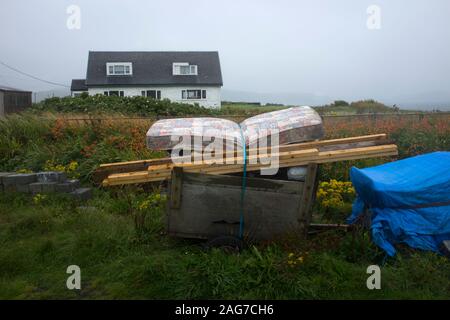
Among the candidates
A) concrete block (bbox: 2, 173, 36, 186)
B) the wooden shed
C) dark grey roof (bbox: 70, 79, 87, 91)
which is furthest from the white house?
concrete block (bbox: 2, 173, 36, 186)

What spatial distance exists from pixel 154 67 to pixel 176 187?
36392 mm

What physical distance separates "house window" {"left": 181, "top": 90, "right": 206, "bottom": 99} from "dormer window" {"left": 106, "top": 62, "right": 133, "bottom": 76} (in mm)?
5492

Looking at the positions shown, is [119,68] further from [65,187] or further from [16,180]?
[65,187]

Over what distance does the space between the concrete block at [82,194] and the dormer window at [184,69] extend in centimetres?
3262

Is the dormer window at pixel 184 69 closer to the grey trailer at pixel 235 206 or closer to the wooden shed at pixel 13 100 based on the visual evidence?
the wooden shed at pixel 13 100

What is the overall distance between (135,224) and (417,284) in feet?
11.1

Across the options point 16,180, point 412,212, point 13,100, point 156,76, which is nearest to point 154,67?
point 156,76

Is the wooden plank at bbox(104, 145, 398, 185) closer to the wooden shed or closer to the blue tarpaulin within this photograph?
the blue tarpaulin

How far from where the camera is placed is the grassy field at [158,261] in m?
3.83

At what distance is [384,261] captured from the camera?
436 cm

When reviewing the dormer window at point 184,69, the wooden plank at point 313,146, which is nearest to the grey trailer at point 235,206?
the wooden plank at point 313,146

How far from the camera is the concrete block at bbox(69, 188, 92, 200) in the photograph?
22.6 feet

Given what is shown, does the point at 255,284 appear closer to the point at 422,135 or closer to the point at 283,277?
the point at 283,277
